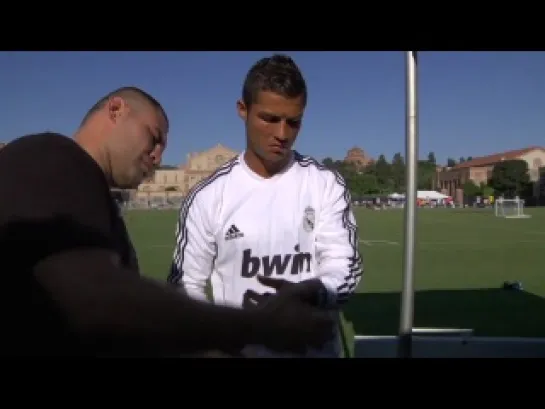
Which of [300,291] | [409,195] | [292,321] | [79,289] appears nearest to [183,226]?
[300,291]

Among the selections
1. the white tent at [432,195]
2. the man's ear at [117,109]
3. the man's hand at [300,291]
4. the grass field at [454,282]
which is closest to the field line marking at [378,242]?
the grass field at [454,282]

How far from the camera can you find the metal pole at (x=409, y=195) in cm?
299

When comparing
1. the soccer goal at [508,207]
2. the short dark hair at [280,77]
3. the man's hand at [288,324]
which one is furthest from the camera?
the soccer goal at [508,207]

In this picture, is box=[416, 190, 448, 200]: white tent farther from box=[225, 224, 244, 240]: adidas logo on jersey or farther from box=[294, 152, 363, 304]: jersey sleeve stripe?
box=[225, 224, 244, 240]: adidas logo on jersey

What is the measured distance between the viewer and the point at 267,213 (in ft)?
6.47

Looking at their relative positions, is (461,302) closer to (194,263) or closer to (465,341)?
(465,341)

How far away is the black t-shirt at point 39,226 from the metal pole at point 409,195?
2105mm

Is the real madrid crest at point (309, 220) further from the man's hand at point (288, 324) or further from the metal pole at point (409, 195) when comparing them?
the metal pole at point (409, 195)

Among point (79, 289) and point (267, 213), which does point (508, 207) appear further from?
point (79, 289)

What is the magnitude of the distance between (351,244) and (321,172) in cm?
30

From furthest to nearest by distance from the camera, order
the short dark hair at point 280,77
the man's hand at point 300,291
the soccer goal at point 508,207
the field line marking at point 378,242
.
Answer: the soccer goal at point 508,207, the field line marking at point 378,242, the short dark hair at point 280,77, the man's hand at point 300,291
